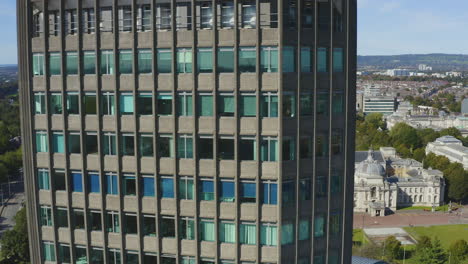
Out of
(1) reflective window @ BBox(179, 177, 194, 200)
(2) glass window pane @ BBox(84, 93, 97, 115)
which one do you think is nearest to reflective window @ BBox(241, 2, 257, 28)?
(1) reflective window @ BBox(179, 177, 194, 200)

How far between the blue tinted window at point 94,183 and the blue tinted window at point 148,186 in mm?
3423

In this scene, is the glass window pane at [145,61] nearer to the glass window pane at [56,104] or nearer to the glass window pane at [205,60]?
the glass window pane at [205,60]

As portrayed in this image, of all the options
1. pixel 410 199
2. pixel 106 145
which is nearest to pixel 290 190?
pixel 106 145

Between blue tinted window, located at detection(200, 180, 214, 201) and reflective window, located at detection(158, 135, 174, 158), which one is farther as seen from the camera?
reflective window, located at detection(158, 135, 174, 158)

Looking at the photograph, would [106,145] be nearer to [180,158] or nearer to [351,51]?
[180,158]

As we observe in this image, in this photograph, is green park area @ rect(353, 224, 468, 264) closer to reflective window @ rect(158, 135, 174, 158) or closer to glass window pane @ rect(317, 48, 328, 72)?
glass window pane @ rect(317, 48, 328, 72)

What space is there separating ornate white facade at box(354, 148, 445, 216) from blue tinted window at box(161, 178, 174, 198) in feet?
432

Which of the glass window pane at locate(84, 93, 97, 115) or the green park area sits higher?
the glass window pane at locate(84, 93, 97, 115)

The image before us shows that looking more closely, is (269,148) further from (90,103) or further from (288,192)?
(90,103)

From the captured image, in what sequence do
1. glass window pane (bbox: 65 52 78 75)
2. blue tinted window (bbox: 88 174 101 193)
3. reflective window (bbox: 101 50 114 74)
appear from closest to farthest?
reflective window (bbox: 101 50 114 74) → glass window pane (bbox: 65 52 78 75) → blue tinted window (bbox: 88 174 101 193)

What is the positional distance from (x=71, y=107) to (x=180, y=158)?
341 inches

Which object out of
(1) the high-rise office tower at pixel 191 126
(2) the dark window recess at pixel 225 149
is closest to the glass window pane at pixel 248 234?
(1) the high-rise office tower at pixel 191 126

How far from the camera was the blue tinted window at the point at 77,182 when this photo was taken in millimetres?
33031

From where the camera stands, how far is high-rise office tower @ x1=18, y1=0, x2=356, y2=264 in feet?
96.5
